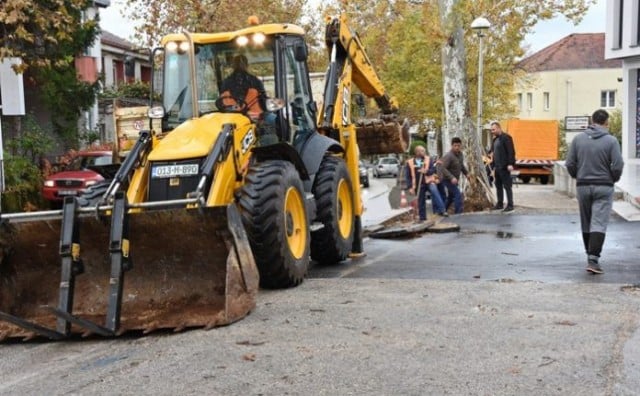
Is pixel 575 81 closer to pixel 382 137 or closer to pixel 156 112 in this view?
pixel 382 137

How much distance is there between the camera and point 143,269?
7223 millimetres

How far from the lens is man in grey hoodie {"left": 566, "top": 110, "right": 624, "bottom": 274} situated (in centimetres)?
938

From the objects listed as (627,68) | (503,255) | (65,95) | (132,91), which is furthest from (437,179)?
(132,91)

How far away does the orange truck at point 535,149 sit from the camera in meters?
39.8

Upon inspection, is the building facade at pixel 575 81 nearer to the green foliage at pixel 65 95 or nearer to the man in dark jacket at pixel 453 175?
the green foliage at pixel 65 95

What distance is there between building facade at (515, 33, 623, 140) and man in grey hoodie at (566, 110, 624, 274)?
51.3m

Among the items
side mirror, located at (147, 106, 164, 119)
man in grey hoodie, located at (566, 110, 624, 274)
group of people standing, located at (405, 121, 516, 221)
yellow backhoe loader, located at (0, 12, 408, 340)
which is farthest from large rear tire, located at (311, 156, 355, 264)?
group of people standing, located at (405, 121, 516, 221)

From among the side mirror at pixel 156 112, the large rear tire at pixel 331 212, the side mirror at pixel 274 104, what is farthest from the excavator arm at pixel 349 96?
the side mirror at pixel 156 112

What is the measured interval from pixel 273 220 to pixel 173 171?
1052mm

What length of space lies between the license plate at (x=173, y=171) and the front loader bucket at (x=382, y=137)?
5956 mm

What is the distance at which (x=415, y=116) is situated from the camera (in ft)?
151

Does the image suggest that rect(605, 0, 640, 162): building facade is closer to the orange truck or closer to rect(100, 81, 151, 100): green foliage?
the orange truck

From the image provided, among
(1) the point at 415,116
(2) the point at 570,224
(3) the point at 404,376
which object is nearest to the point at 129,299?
(3) the point at 404,376

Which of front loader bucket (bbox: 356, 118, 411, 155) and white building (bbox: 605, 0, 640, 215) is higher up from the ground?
white building (bbox: 605, 0, 640, 215)
